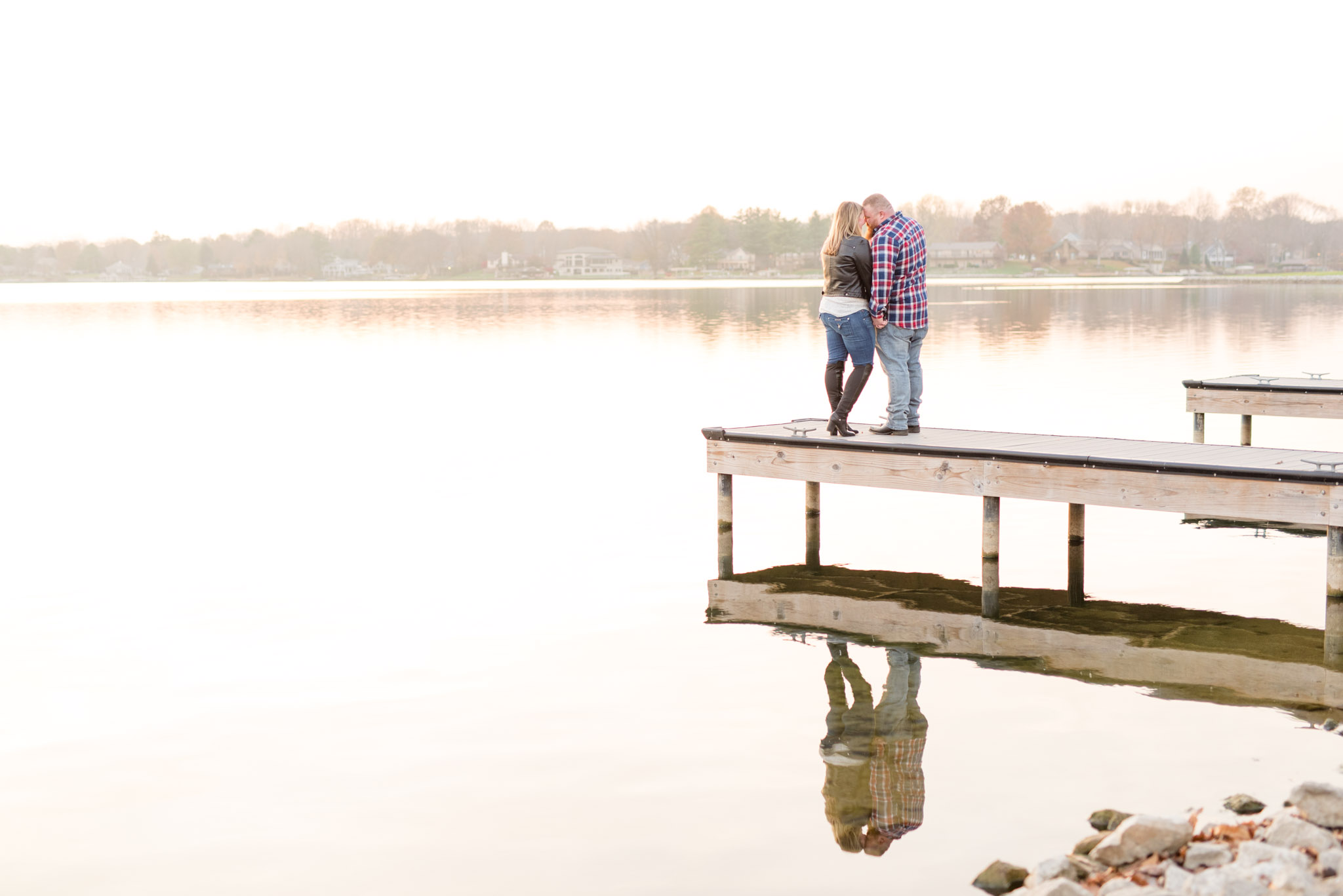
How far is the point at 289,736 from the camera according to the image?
29.7 ft

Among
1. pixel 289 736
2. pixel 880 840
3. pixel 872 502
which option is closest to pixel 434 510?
pixel 872 502

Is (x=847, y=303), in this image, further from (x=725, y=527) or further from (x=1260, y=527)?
(x=1260, y=527)

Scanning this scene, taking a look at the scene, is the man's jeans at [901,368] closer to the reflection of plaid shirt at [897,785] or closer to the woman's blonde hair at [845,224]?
the woman's blonde hair at [845,224]

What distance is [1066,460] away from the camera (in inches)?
436

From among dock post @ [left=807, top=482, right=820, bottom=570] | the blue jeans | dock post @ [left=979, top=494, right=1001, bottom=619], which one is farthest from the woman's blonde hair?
dock post @ [left=807, top=482, right=820, bottom=570]

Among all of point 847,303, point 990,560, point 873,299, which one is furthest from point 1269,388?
point 847,303

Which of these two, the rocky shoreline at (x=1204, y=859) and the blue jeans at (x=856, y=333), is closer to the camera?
the rocky shoreline at (x=1204, y=859)

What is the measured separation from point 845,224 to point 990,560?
129 inches

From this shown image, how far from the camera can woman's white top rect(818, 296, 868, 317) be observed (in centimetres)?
1208

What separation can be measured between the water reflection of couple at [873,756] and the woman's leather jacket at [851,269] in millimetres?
3342

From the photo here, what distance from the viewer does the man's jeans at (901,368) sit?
484 inches

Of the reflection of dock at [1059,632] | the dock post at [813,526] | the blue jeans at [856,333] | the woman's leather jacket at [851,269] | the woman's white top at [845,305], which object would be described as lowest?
the reflection of dock at [1059,632]

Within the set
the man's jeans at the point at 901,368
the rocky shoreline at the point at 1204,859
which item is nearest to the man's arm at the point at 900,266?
the man's jeans at the point at 901,368

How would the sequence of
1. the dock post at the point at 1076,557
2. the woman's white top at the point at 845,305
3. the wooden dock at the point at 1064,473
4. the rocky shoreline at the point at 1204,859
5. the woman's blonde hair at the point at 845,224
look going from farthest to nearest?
the dock post at the point at 1076,557 < the woman's white top at the point at 845,305 < the woman's blonde hair at the point at 845,224 < the wooden dock at the point at 1064,473 < the rocky shoreline at the point at 1204,859
